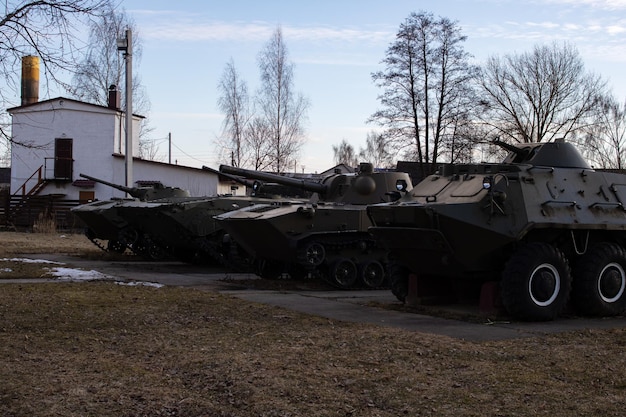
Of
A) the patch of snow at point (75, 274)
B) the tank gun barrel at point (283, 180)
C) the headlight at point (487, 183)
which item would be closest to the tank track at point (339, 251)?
the tank gun barrel at point (283, 180)

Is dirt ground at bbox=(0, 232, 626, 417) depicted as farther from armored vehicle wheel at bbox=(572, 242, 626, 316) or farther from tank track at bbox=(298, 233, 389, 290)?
tank track at bbox=(298, 233, 389, 290)

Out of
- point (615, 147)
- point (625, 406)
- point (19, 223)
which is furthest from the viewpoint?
point (615, 147)

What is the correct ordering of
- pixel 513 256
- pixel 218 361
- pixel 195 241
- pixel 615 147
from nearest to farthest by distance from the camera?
pixel 218 361 → pixel 513 256 → pixel 195 241 → pixel 615 147

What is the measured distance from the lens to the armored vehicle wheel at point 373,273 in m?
16.5

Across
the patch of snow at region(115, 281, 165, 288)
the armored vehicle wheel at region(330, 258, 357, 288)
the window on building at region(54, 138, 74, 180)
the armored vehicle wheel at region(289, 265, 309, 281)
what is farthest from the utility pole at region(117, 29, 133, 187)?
the armored vehicle wheel at region(330, 258, 357, 288)

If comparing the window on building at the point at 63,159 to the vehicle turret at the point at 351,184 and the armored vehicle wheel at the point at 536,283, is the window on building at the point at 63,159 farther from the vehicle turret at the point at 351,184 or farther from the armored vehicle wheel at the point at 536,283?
the armored vehicle wheel at the point at 536,283

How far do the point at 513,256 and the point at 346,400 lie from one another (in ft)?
17.0

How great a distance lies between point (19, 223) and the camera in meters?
39.2

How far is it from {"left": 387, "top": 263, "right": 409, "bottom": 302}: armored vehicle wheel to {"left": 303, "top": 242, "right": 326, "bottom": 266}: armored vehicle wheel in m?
3.32

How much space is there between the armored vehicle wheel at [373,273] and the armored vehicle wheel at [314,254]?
82cm

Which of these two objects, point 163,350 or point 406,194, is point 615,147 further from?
point 163,350

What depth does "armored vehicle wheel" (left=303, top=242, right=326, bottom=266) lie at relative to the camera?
16.1m

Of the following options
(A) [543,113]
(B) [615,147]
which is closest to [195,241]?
(A) [543,113]

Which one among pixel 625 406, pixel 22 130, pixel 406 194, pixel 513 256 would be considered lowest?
pixel 625 406
